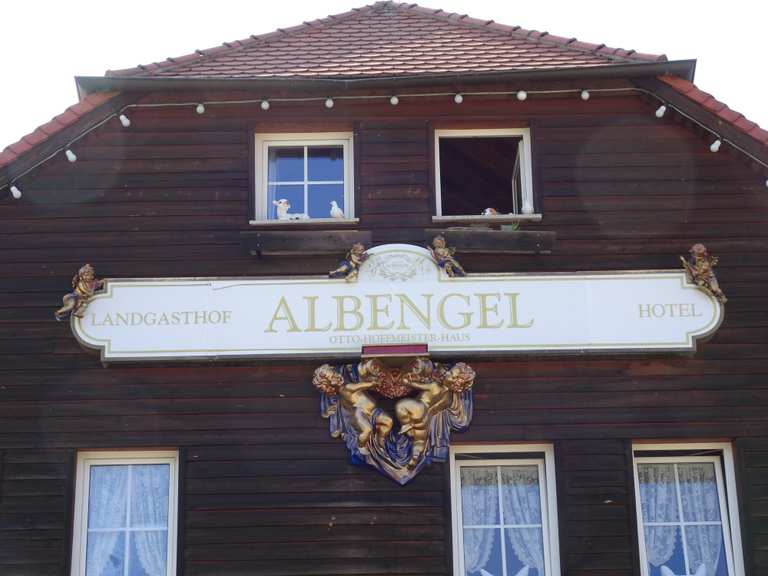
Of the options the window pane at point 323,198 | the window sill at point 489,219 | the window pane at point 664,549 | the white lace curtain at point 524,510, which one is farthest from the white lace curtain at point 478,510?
the window pane at point 323,198

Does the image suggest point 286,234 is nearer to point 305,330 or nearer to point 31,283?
point 305,330

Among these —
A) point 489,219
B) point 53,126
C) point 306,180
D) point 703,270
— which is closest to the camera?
point 703,270

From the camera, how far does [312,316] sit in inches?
550

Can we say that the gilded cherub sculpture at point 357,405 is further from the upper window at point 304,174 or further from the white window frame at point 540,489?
the upper window at point 304,174

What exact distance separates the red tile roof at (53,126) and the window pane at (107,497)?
328cm

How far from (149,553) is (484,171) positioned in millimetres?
5365

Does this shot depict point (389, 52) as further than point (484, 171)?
Yes

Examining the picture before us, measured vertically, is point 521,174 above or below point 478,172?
below

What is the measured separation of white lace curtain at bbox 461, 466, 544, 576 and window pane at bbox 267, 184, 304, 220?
3.27m

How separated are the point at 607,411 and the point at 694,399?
2.78 feet

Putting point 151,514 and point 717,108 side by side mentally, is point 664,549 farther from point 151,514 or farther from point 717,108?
point 151,514

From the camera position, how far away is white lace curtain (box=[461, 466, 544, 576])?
13445 millimetres

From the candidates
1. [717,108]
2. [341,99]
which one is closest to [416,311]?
[341,99]

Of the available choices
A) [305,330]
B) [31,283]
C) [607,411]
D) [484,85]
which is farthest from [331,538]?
[484,85]
